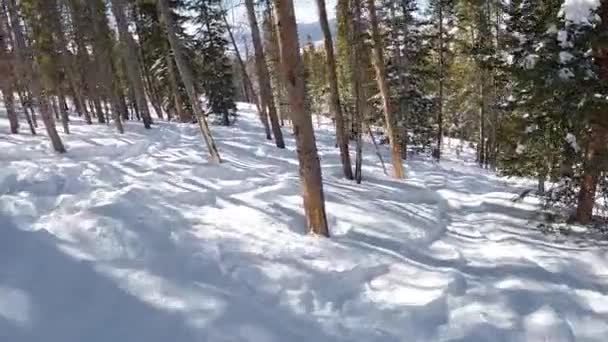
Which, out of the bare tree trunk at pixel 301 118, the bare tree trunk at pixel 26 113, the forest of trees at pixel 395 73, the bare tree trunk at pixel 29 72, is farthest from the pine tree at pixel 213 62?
the bare tree trunk at pixel 301 118

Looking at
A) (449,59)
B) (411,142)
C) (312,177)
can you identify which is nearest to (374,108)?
(411,142)

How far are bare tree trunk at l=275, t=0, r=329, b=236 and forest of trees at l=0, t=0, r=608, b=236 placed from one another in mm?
14

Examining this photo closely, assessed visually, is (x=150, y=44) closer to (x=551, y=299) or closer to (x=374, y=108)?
(x=374, y=108)

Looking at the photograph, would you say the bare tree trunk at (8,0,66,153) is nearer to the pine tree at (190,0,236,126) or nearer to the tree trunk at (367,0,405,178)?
the tree trunk at (367,0,405,178)

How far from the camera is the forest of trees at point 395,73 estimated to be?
6.44 meters

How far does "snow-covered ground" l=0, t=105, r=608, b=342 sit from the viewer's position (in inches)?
170

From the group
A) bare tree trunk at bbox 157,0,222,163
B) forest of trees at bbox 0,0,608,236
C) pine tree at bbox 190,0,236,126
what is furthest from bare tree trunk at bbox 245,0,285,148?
pine tree at bbox 190,0,236,126

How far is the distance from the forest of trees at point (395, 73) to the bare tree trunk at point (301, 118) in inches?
0.6

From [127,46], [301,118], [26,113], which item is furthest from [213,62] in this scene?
[301,118]

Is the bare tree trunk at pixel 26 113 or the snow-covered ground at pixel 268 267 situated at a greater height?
the bare tree trunk at pixel 26 113

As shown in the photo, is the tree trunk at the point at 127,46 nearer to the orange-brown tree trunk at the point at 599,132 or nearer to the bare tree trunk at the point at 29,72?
the bare tree trunk at the point at 29,72

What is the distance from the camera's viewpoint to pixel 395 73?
21.0 meters

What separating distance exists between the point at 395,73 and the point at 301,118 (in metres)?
15.9

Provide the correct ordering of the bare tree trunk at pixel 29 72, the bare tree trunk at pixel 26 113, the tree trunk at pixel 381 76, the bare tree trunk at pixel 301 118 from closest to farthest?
the bare tree trunk at pixel 301 118 → the bare tree trunk at pixel 29 72 → the tree trunk at pixel 381 76 → the bare tree trunk at pixel 26 113
